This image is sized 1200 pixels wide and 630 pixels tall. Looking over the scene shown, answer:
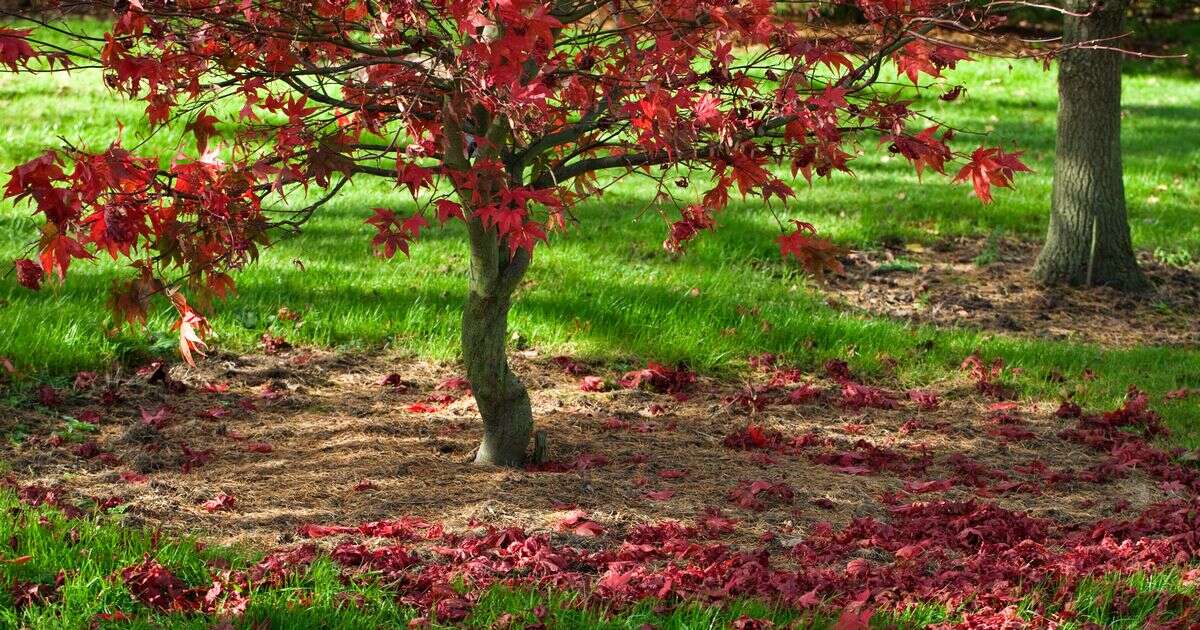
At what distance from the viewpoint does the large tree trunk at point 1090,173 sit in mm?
6883

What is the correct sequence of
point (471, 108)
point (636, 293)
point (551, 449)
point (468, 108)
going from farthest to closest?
point (636, 293), point (551, 449), point (471, 108), point (468, 108)

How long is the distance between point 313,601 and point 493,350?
139 cm

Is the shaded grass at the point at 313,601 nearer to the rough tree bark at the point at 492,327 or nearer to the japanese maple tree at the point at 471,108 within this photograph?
Result: the japanese maple tree at the point at 471,108

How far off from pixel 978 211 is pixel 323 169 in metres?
6.02

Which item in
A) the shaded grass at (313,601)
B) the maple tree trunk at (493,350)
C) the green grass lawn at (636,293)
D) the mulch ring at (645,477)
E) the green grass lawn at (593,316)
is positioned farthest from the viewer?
the green grass lawn at (636,293)

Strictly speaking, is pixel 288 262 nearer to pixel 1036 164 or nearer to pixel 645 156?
pixel 645 156

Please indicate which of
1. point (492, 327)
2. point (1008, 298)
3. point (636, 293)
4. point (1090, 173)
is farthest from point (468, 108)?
point (1090, 173)

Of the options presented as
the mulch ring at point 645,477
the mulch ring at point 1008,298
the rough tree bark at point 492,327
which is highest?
the rough tree bark at point 492,327

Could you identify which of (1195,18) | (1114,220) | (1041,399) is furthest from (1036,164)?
(1195,18)

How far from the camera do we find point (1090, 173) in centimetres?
702

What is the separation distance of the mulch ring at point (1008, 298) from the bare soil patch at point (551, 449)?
1170mm

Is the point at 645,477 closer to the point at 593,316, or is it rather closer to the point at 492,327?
the point at 492,327

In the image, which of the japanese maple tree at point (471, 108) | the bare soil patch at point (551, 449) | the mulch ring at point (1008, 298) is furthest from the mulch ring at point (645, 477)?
the mulch ring at point (1008, 298)

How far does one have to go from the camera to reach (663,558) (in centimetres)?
366
